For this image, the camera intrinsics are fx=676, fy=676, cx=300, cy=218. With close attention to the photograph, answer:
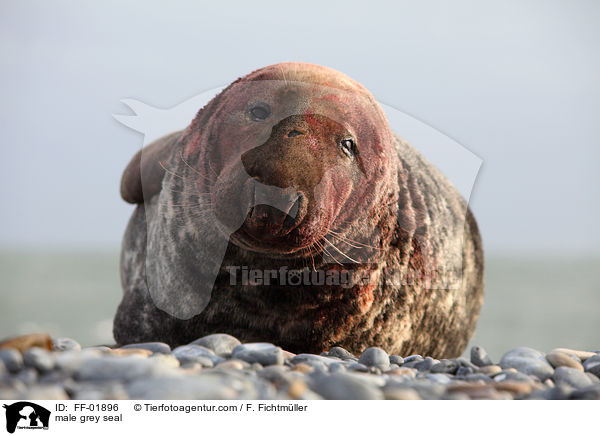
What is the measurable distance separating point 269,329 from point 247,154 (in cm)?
96

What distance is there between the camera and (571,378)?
7.77 ft

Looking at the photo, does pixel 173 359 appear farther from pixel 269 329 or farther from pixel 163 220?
pixel 163 220

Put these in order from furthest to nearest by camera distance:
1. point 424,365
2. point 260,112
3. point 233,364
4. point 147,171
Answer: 1. point 147,171
2. point 260,112
3. point 424,365
4. point 233,364

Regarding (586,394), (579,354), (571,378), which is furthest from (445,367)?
→ (579,354)

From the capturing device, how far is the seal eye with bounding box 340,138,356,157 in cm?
297

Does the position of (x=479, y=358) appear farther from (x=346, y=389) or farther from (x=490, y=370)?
(x=346, y=389)

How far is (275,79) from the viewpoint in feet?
10.3

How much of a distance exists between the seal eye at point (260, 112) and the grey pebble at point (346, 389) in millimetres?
1363

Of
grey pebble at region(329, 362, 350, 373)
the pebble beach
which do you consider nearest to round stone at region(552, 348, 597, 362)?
the pebble beach

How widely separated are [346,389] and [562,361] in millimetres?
1217

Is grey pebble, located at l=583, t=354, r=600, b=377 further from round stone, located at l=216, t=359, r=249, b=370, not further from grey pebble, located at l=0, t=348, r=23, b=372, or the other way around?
grey pebble, located at l=0, t=348, r=23, b=372
